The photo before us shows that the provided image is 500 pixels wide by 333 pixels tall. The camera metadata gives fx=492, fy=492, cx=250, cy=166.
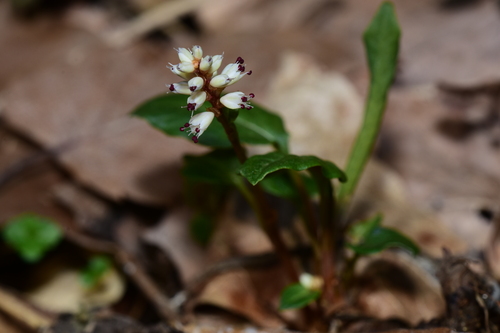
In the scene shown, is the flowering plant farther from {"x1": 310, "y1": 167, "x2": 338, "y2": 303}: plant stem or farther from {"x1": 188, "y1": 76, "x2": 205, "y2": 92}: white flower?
{"x1": 188, "y1": 76, "x2": 205, "y2": 92}: white flower

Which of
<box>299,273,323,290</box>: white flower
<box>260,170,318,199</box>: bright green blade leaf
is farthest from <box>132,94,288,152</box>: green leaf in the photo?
→ <box>299,273,323,290</box>: white flower

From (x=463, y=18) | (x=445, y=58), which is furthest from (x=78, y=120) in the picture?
(x=463, y=18)

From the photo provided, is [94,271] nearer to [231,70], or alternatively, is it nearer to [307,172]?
[307,172]

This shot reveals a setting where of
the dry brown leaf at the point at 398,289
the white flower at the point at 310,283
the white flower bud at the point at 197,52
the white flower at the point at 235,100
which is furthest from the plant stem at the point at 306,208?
the white flower bud at the point at 197,52

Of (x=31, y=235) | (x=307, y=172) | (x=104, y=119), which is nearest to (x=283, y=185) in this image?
(x=307, y=172)

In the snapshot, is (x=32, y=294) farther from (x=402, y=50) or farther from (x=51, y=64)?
(x=402, y=50)

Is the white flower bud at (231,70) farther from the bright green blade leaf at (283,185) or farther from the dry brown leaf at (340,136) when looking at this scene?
the dry brown leaf at (340,136)
